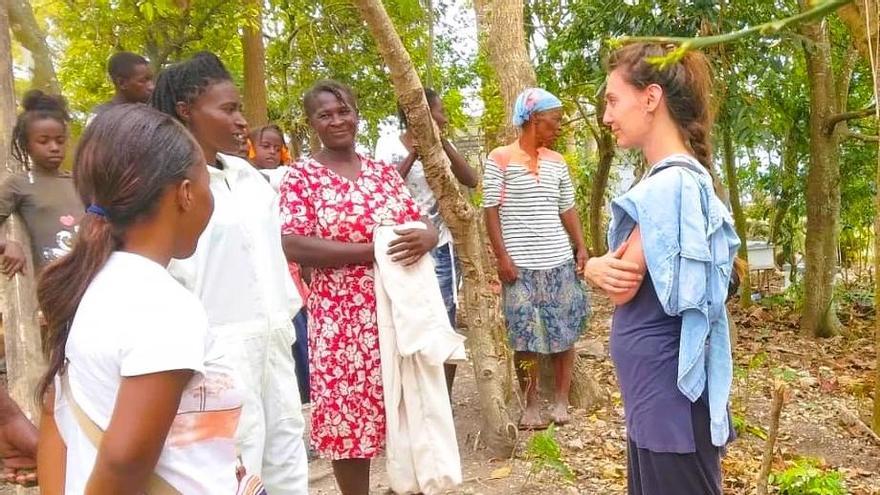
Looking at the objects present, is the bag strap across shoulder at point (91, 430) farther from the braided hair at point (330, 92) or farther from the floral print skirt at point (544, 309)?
the floral print skirt at point (544, 309)

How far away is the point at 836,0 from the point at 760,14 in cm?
557

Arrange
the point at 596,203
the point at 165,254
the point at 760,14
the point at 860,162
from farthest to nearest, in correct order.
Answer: the point at 596,203
the point at 860,162
the point at 760,14
the point at 165,254

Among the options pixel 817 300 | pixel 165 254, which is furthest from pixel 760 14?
pixel 165 254

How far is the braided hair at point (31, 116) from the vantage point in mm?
3498

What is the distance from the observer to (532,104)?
4039 millimetres

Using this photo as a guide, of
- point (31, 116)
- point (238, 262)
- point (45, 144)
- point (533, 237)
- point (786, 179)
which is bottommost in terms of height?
point (238, 262)

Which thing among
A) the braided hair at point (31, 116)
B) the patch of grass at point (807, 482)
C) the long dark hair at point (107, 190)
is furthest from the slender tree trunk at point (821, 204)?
the long dark hair at point (107, 190)

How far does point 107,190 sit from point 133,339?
284 mm

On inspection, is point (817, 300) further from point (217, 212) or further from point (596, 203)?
point (217, 212)

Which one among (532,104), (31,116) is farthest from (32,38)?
(532,104)

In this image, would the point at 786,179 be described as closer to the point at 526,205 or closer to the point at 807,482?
the point at 526,205

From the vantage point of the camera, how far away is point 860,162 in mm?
7785

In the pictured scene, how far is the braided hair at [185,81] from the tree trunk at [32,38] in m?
5.02

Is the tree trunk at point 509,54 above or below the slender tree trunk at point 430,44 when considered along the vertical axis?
below
